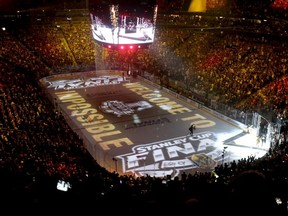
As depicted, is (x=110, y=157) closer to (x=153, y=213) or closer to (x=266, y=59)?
(x=153, y=213)

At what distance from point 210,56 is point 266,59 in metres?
5.58

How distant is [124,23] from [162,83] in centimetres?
895

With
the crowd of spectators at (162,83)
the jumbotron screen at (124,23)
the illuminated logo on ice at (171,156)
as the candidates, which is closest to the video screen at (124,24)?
the jumbotron screen at (124,23)

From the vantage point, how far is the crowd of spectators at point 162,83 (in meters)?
5.04

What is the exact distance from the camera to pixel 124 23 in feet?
71.3

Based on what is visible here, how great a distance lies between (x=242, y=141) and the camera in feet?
61.7

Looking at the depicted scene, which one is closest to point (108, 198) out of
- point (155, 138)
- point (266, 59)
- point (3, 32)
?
point (155, 138)

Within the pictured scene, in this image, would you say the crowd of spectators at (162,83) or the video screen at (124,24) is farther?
the video screen at (124,24)

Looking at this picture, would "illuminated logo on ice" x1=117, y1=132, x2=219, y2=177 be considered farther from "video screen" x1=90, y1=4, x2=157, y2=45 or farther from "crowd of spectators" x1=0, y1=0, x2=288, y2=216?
"video screen" x1=90, y1=4, x2=157, y2=45

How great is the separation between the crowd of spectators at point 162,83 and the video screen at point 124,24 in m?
5.64

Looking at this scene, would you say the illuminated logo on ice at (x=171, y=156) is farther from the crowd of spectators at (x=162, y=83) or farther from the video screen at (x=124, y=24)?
the video screen at (x=124, y=24)

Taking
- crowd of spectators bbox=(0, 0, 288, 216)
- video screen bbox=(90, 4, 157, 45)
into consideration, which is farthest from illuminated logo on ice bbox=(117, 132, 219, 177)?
video screen bbox=(90, 4, 157, 45)

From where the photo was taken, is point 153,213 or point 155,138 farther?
point 155,138

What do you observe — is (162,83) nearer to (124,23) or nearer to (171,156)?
(124,23)
